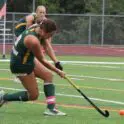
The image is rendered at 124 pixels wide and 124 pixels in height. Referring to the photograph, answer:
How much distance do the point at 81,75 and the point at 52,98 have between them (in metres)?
8.73

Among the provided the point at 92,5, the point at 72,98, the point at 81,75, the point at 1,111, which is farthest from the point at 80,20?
the point at 1,111

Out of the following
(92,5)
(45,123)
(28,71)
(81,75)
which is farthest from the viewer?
(92,5)

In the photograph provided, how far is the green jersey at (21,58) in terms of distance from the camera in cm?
1035

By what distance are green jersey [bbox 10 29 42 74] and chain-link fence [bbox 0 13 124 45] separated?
1025 inches

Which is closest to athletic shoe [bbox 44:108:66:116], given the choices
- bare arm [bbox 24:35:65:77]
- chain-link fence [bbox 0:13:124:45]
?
bare arm [bbox 24:35:65:77]

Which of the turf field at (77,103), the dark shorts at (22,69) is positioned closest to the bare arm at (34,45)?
the dark shorts at (22,69)

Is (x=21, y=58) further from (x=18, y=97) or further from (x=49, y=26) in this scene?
(x=49, y=26)

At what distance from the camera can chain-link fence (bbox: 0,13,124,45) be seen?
37.0 meters

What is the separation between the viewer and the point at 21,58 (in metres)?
10.4

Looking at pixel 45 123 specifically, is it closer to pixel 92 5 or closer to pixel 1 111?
pixel 1 111

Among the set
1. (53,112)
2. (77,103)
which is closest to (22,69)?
(53,112)

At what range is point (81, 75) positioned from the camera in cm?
1955

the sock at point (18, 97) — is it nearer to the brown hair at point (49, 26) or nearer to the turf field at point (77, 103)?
the turf field at point (77, 103)

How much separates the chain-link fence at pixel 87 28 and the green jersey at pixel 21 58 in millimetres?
26045
